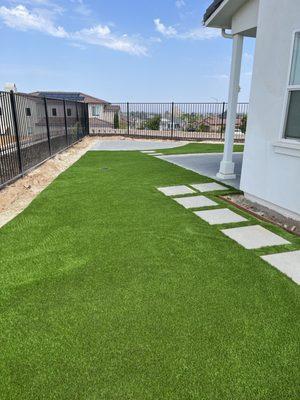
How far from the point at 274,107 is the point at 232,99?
2.07 metres

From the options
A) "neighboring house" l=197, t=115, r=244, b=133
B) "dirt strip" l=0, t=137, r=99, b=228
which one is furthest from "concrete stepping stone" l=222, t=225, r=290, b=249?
"neighboring house" l=197, t=115, r=244, b=133

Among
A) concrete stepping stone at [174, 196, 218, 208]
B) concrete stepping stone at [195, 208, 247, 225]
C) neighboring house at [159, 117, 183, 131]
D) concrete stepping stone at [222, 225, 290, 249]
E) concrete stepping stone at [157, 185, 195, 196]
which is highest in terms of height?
neighboring house at [159, 117, 183, 131]

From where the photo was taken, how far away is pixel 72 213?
4.68 m

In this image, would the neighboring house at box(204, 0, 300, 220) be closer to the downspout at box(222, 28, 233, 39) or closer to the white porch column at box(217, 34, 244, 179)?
the white porch column at box(217, 34, 244, 179)

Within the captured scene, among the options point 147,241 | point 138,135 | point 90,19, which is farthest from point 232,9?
point 90,19

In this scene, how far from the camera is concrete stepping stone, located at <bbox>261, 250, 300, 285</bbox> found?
9.73 feet

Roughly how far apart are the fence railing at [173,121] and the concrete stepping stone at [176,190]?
10.7m

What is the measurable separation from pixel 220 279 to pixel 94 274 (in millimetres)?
1261

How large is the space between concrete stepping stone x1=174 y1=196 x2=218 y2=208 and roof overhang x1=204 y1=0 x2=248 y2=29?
3.56m

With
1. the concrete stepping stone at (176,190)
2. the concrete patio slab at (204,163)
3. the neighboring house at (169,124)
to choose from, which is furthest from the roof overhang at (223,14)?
the neighboring house at (169,124)

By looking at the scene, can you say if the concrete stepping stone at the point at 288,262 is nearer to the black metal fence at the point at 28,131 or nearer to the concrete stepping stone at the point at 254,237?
the concrete stepping stone at the point at 254,237

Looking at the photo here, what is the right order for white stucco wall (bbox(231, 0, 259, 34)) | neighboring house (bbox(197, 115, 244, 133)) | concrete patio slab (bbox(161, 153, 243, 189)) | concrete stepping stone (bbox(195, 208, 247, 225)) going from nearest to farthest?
concrete stepping stone (bbox(195, 208, 247, 225))
white stucco wall (bbox(231, 0, 259, 34))
concrete patio slab (bbox(161, 153, 243, 189))
neighboring house (bbox(197, 115, 244, 133))

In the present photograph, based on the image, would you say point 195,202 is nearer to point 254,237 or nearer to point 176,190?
point 176,190

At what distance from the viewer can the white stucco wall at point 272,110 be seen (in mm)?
4027
